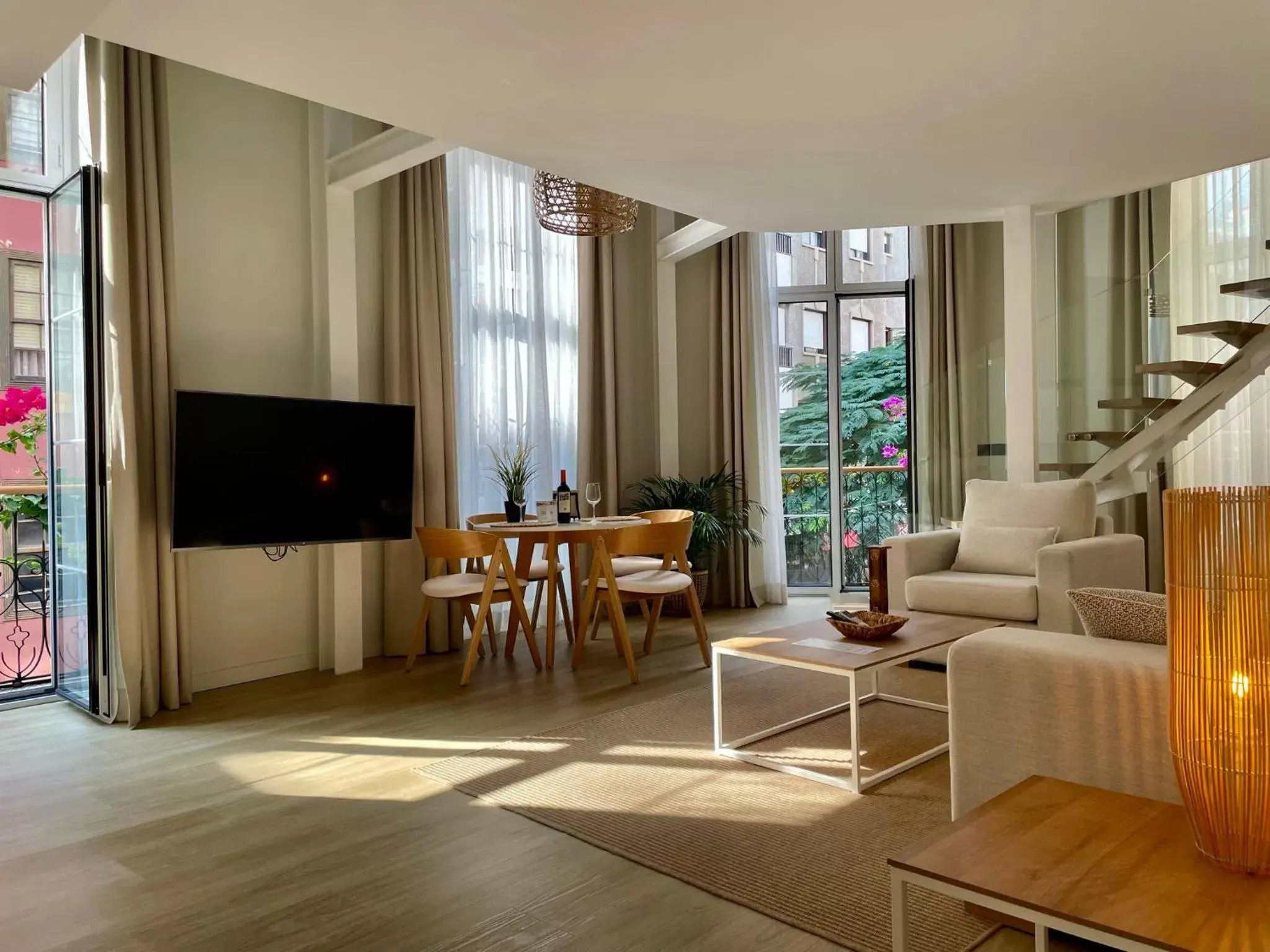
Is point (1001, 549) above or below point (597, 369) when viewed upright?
below

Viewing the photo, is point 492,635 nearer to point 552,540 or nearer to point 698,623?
point 552,540

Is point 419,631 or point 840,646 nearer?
point 840,646

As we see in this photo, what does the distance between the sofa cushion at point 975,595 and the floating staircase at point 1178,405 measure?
123 cm

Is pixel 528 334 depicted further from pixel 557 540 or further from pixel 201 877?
pixel 201 877

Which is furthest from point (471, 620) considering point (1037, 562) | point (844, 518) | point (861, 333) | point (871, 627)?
point (861, 333)

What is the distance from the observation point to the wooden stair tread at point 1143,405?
5395 mm

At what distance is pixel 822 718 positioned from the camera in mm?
3973

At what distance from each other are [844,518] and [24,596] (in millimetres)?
5578

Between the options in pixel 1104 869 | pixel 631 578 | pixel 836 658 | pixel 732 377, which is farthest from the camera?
pixel 732 377

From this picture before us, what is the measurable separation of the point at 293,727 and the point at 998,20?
3.77m

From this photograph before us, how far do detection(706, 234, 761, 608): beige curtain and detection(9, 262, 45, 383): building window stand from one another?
14.6ft

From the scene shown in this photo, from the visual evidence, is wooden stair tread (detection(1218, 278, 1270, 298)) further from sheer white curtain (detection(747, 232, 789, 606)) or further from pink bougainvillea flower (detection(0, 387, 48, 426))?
pink bougainvillea flower (detection(0, 387, 48, 426))

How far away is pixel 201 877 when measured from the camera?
2.57 metres

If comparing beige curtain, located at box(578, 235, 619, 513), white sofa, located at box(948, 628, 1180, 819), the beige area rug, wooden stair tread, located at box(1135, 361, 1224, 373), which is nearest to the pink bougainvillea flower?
the beige area rug
